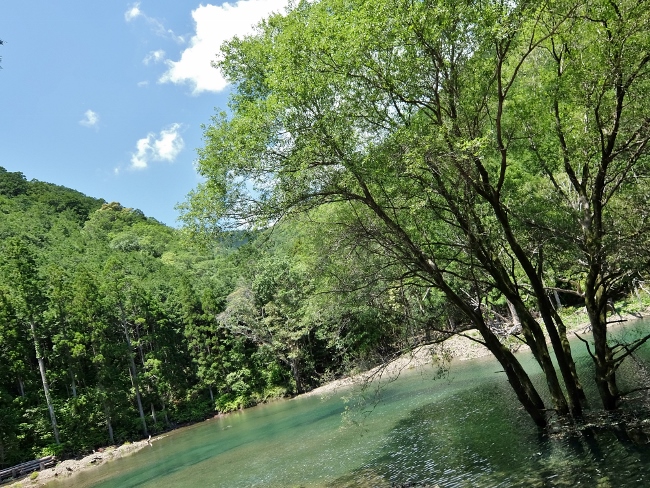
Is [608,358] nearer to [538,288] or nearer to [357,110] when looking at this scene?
[538,288]

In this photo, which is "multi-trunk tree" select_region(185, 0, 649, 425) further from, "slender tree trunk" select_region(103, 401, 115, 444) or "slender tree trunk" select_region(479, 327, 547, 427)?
"slender tree trunk" select_region(103, 401, 115, 444)

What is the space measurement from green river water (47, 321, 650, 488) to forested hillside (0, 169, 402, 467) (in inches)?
117

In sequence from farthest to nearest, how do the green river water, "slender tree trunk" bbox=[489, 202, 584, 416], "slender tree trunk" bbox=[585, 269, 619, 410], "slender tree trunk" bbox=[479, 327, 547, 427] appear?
1. "slender tree trunk" bbox=[479, 327, 547, 427]
2. "slender tree trunk" bbox=[489, 202, 584, 416]
3. "slender tree trunk" bbox=[585, 269, 619, 410]
4. the green river water

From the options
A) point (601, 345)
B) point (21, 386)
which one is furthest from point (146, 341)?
point (601, 345)

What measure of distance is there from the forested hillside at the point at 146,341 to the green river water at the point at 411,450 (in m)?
2.98

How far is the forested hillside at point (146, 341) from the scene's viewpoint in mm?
29359

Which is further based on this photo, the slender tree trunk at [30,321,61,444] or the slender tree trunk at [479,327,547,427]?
the slender tree trunk at [30,321,61,444]

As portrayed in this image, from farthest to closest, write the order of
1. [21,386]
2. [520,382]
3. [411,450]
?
[21,386]
[411,450]
[520,382]

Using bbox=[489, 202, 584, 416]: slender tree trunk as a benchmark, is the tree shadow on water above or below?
below

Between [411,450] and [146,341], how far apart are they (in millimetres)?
32601

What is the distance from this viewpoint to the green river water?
883cm

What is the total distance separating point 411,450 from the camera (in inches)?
518

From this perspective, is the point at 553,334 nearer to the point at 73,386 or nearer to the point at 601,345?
the point at 601,345

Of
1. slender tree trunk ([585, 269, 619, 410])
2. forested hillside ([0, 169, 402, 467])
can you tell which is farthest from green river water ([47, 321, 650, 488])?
forested hillside ([0, 169, 402, 467])
